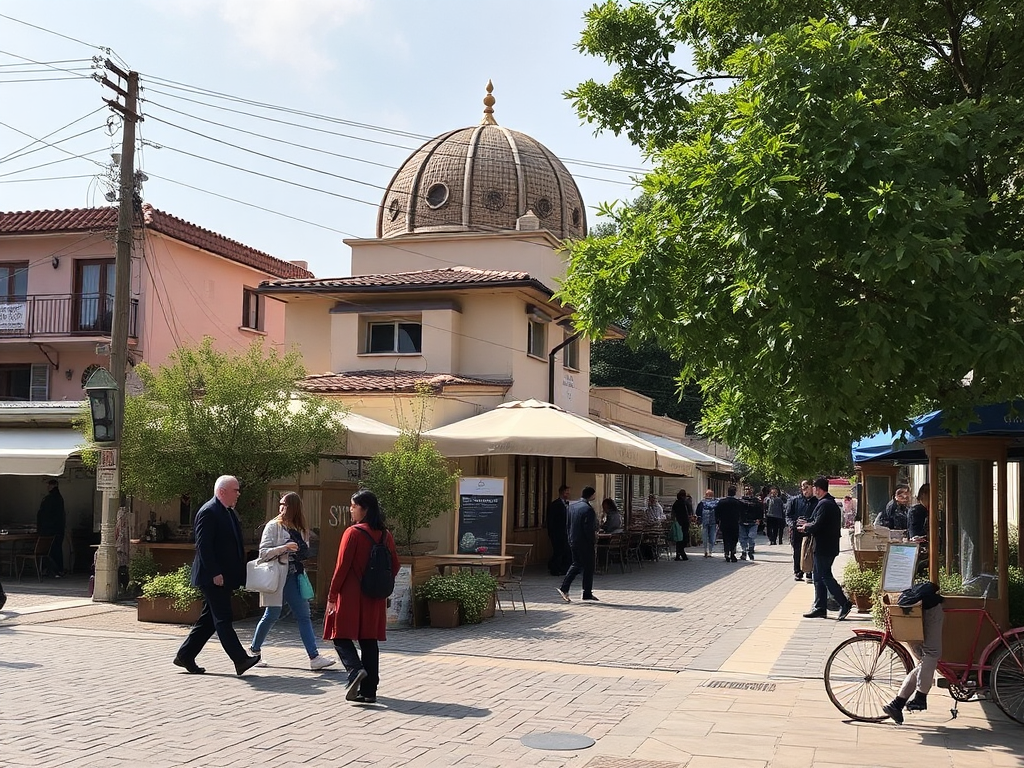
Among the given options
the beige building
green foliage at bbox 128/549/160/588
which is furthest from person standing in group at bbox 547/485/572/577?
green foliage at bbox 128/549/160/588

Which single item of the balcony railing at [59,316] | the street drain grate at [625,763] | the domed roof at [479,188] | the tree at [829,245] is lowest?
the street drain grate at [625,763]

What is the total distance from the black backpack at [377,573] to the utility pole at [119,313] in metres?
8.23

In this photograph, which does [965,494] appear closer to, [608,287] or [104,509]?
[608,287]

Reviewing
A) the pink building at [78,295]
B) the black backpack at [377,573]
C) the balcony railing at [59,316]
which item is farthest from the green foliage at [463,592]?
the balcony railing at [59,316]

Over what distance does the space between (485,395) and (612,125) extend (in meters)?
11.9

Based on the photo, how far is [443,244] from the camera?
30.4 meters

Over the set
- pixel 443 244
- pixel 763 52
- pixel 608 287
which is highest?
pixel 443 244

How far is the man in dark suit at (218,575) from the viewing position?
9.73 metres

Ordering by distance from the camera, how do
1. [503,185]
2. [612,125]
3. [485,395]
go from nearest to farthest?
[612,125]
[485,395]
[503,185]

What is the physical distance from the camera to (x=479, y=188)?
32.8m

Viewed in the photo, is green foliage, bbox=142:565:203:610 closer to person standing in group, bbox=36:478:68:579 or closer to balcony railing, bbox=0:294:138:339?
person standing in group, bbox=36:478:68:579

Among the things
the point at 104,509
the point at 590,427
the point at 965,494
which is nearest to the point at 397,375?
the point at 590,427

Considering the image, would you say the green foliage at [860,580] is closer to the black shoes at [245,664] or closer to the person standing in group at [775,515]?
the black shoes at [245,664]

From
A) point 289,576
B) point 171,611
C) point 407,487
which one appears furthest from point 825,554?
point 171,611
